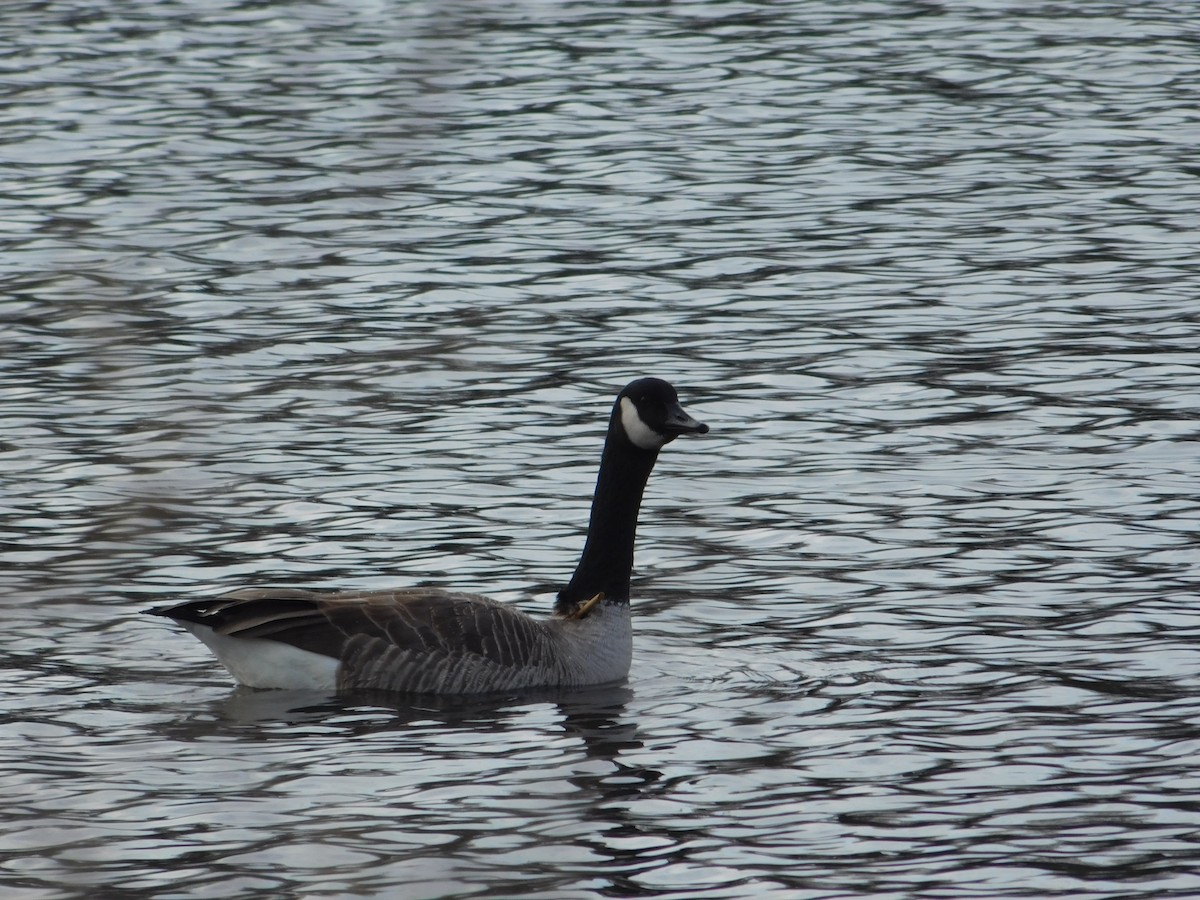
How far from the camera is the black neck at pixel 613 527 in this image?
12930 mm

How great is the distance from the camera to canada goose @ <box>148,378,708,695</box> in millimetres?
12016

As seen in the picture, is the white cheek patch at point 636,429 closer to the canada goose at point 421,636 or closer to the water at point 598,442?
the canada goose at point 421,636

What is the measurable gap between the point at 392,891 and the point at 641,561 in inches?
260

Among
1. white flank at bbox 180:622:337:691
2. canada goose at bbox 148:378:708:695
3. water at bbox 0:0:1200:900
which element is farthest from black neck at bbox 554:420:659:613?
white flank at bbox 180:622:337:691

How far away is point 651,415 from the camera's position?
13.0 meters

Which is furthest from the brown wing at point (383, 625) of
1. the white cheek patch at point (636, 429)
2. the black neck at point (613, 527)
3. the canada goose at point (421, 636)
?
the white cheek patch at point (636, 429)

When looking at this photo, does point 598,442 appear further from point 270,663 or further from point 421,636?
point 270,663

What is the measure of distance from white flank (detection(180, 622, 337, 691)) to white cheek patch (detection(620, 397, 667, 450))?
2.45m

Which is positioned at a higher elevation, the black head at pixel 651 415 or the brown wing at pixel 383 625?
the black head at pixel 651 415

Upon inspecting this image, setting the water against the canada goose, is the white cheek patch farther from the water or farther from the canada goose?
the water

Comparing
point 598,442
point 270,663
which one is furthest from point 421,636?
point 598,442

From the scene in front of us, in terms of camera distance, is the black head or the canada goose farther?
the black head

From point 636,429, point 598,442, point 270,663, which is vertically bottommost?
point 598,442

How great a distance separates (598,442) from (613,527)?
451cm
